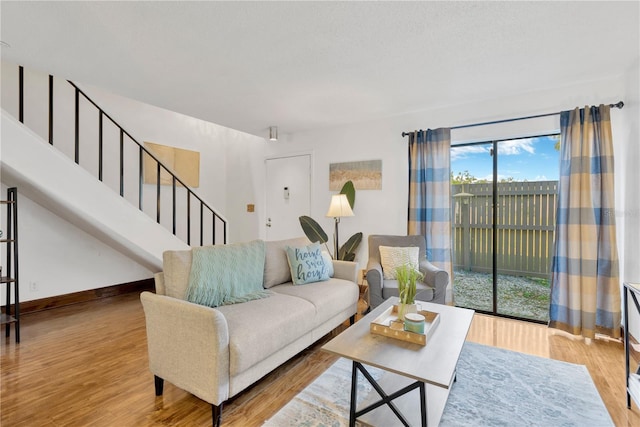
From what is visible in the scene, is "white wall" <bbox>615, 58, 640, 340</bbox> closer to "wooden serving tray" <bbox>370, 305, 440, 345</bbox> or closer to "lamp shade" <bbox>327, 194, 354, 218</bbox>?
"wooden serving tray" <bbox>370, 305, 440, 345</bbox>

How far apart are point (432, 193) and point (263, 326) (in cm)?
252

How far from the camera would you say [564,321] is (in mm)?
2838

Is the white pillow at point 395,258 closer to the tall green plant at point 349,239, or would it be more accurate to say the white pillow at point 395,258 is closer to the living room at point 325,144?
the living room at point 325,144

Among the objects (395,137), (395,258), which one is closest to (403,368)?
(395,258)

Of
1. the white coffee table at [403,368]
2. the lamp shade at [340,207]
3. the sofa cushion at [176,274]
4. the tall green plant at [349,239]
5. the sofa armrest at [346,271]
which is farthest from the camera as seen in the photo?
the tall green plant at [349,239]

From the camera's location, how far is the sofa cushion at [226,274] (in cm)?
203

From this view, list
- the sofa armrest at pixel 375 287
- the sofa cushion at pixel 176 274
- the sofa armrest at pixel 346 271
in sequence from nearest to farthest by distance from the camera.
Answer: the sofa cushion at pixel 176 274 < the sofa armrest at pixel 375 287 < the sofa armrest at pixel 346 271

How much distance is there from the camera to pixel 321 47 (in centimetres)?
221

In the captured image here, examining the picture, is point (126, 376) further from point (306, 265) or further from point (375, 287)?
point (375, 287)

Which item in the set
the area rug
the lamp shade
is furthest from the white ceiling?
the area rug

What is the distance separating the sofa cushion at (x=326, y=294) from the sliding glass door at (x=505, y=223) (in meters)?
1.63

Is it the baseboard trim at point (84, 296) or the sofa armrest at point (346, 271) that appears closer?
the sofa armrest at point (346, 271)

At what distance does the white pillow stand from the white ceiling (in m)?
1.67

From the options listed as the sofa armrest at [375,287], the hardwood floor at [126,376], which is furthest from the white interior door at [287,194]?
the hardwood floor at [126,376]
